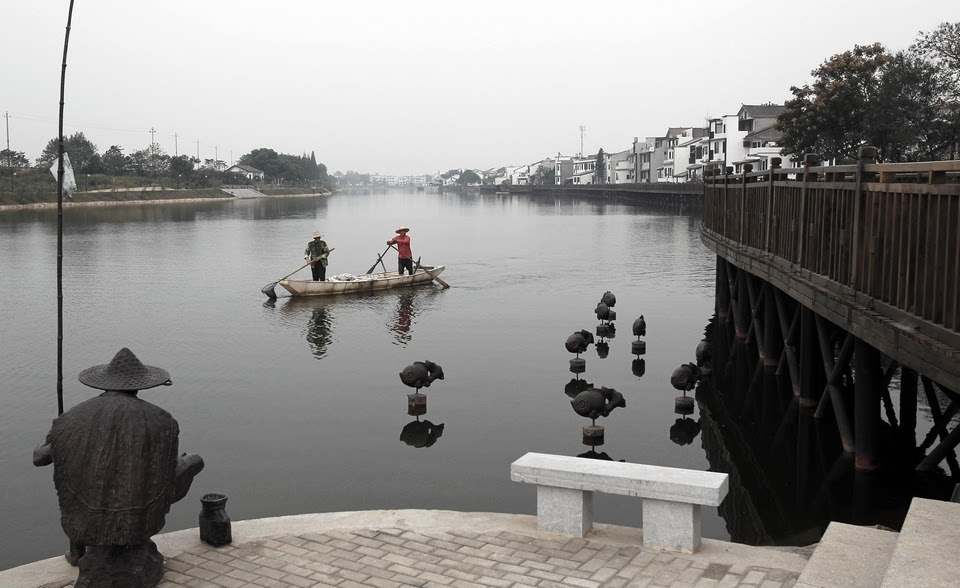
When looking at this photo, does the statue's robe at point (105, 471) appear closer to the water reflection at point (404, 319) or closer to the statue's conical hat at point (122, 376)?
the statue's conical hat at point (122, 376)

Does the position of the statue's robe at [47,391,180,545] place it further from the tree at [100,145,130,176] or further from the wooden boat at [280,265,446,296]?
the tree at [100,145,130,176]

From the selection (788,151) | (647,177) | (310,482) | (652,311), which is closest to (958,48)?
(788,151)

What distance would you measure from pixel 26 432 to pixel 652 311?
1696 cm

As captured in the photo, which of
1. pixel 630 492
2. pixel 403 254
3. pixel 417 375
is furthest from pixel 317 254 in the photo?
pixel 630 492

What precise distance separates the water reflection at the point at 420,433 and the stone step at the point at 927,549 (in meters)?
8.03

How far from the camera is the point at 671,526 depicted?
23.4ft

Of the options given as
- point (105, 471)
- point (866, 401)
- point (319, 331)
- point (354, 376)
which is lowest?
point (354, 376)

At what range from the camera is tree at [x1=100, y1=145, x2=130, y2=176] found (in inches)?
5256

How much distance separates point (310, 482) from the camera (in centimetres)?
1189

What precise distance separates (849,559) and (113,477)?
5.16m

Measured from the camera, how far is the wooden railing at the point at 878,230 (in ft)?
27.5

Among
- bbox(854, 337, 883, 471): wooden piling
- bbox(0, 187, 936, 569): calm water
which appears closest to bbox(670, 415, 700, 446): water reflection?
bbox(0, 187, 936, 569): calm water

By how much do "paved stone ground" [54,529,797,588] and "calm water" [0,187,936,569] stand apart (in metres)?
3.32

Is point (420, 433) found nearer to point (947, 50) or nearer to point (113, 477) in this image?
point (113, 477)
